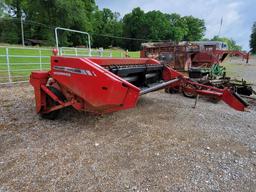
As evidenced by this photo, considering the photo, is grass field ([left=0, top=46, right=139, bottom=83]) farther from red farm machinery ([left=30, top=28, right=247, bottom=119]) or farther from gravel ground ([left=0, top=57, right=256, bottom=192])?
gravel ground ([left=0, top=57, right=256, bottom=192])

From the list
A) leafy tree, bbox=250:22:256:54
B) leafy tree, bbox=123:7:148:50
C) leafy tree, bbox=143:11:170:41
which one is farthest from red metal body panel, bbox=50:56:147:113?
leafy tree, bbox=250:22:256:54

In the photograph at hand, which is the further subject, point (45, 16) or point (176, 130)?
point (45, 16)

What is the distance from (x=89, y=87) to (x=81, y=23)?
3823 centimetres

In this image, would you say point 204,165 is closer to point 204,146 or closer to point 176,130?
point 204,146

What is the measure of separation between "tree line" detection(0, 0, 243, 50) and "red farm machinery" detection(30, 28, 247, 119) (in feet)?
98.2

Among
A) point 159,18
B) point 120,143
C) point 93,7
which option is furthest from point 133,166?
point 159,18

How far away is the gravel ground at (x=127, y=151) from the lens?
2.01m

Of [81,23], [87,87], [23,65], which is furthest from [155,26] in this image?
[87,87]

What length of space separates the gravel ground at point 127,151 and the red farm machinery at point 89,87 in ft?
1.37

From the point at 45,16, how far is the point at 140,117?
39169 mm

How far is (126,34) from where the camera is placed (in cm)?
6278

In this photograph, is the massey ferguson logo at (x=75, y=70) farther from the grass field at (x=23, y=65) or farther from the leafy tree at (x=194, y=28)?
the leafy tree at (x=194, y=28)

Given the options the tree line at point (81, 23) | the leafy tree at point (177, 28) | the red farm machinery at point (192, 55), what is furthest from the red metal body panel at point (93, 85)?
the leafy tree at point (177, 28)

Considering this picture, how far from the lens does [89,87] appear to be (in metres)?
2.74
